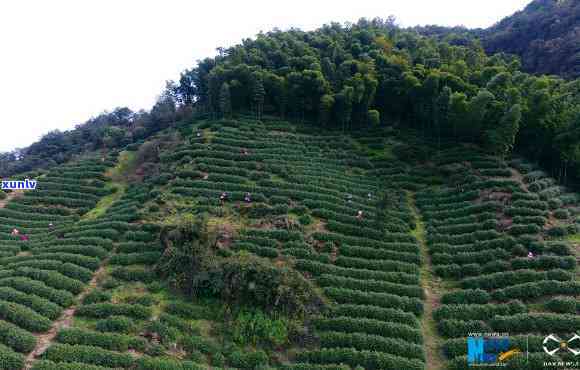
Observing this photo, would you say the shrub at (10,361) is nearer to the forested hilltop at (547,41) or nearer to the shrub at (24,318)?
the shrub at (24,318)

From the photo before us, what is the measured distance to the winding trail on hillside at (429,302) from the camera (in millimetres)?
17344

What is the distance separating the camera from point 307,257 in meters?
23.2

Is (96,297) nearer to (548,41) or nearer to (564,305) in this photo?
(564,305)

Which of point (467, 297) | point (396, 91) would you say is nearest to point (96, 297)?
point (467, 297)

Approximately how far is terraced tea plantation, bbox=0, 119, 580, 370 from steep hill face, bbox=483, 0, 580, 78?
38402 mm

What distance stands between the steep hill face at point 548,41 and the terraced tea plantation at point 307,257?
38.4m

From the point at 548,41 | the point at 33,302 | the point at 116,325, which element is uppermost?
the point at 548,41

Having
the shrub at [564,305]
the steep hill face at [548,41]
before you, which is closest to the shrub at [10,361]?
the shrub at [564,305]

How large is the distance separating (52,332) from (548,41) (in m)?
80.2

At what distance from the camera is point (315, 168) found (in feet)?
112

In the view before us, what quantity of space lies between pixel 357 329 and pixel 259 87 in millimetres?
31096

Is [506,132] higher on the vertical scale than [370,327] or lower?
higher

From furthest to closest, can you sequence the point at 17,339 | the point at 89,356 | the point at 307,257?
the point at 307,257
the point at 17,339
the point at 89,356

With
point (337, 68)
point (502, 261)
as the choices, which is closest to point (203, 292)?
point (502, 261)
